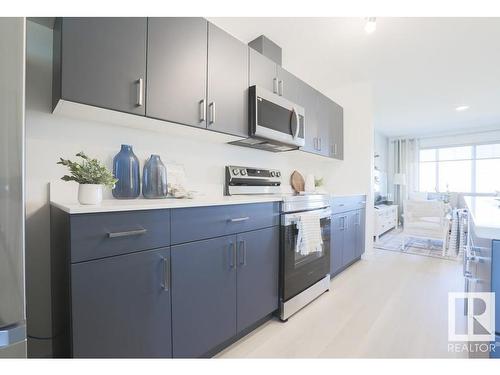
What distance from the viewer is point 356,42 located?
2.27m

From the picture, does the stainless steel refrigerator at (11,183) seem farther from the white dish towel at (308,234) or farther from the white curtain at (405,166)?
the white curtain at (405,166)

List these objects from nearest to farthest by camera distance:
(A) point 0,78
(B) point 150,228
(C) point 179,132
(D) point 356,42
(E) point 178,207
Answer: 1. (A) point 0,78
2. (B) point 150,228
3. (E) point 178,207
4. (C) point 179,132
5. (D) point 356,42

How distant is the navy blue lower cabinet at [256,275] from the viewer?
1.47 m

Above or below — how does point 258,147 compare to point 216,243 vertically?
above

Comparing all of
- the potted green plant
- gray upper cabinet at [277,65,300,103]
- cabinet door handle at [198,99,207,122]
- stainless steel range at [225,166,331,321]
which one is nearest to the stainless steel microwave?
gray upper cabinet at [277,65,300,103]

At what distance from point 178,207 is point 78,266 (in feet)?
1.50

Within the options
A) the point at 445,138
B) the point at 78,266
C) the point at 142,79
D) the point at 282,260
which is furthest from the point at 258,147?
the point at 445,138

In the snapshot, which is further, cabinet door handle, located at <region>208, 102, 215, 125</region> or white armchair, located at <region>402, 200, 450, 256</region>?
white armchair, located at <region>402, 200, 450, 256</region>

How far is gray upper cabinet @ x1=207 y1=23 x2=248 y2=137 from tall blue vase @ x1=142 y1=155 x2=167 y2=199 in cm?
45

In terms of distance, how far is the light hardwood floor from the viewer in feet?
4.66

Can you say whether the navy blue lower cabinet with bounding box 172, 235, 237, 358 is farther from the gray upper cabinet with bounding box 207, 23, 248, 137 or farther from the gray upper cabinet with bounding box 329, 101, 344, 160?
the gray upper cabinet with bounding box 329, 101, 344, 160

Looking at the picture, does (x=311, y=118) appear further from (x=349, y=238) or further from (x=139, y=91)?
(x=139, y=91)
